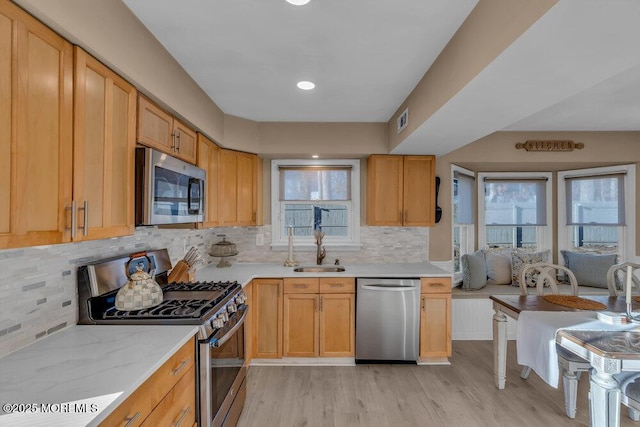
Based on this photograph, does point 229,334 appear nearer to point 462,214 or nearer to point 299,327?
point 299,327

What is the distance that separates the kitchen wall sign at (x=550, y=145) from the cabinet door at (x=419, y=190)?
126 centimetres

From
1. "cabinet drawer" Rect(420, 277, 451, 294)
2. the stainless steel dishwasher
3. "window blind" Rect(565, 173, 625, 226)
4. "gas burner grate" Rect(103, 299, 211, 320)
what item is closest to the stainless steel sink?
the stainless steel dishwasher

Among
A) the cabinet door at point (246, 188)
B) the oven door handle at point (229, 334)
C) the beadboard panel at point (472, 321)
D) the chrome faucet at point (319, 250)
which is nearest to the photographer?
the oven door handle at point (229, 334)

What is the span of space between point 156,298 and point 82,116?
107 cm

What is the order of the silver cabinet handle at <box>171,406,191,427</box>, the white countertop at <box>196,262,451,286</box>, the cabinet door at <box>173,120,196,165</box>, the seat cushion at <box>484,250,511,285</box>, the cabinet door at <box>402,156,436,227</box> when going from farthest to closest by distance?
the seat cushion at <box>484,250,511,285</box>, the cabinet door at <box>402,156,436,227</box>, the white countertop at <box>196,262,451,286</box>, the cabinet door at <box>173,120,196,165</box>, the silver cabinet handle at <box>171,406,191,427</box>

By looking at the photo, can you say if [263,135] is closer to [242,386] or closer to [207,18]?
[207,18]

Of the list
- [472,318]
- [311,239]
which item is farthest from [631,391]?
[311,239]

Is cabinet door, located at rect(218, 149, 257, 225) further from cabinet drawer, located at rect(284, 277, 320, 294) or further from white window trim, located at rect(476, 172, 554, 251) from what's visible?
white window trim, located at rect(476, 172, 554, 251)

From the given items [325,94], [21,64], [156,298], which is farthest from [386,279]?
[21,64]

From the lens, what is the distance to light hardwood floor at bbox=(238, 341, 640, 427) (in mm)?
2379

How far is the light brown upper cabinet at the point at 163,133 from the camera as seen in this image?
1.87 m

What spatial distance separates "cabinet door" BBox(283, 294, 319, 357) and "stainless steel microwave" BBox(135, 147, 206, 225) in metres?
1.30

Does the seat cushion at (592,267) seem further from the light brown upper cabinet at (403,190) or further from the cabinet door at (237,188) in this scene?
the cabinet door at (237,188)

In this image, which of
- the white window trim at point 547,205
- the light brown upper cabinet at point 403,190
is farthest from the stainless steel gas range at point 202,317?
the white window trim at point 547,205
